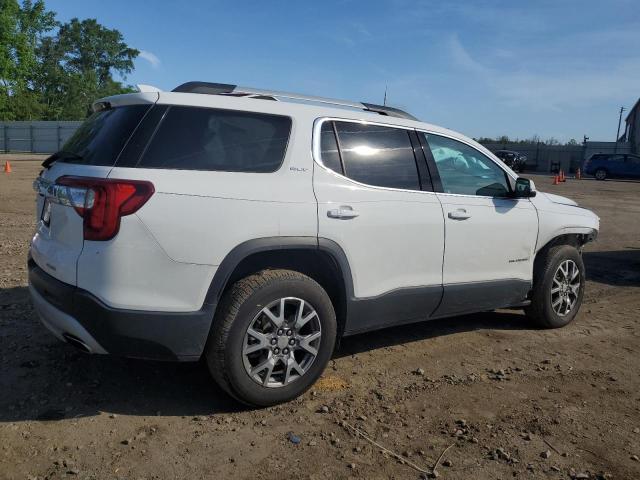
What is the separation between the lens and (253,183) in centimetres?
346

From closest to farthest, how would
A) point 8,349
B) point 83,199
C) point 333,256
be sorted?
point 83,199
point 333,256
point 8,349

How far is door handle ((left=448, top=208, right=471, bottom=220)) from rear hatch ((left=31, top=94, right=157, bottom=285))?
2.28m

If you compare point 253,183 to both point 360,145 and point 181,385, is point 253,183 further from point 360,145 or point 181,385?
point 181,385

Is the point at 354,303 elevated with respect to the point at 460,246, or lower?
lower

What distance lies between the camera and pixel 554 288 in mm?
5375

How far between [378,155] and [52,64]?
8342 cm

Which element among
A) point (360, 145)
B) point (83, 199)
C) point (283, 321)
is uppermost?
point (360, 145)

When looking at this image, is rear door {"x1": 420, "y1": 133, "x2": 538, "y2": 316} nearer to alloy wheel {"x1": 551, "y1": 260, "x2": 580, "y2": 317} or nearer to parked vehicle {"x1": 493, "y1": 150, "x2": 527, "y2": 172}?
alloy wheel {"x1": 551, "y1": 260, "x2": 580, "y2": 317}

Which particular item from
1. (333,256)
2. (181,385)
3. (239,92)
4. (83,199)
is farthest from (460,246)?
(83,199)

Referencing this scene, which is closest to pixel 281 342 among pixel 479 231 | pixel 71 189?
pixel 71 189

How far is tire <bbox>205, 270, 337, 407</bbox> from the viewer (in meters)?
3.38

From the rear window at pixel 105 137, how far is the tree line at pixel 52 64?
183 feet

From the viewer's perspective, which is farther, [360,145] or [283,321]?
[360,145]

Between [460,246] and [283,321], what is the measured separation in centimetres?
165
